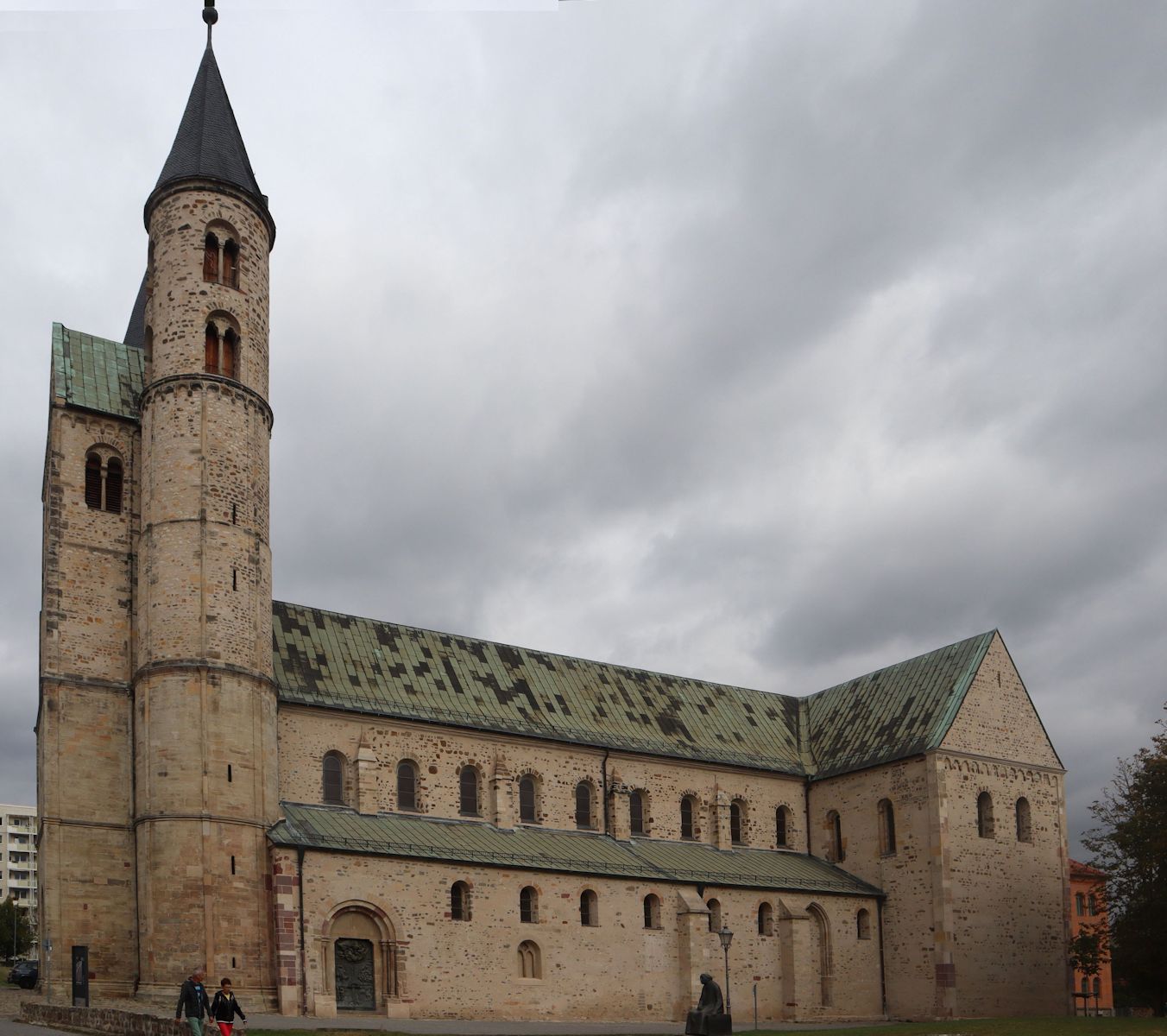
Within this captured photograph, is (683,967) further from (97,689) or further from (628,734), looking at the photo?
(97,689)

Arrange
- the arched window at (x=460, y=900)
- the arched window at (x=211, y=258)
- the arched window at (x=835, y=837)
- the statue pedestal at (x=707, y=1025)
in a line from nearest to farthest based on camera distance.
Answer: the statue pedestal at (x=707, y=1025) → the arched window at (x=460, y=900) → the arched window at (x=211, y=258) → the arched window at (x=835, y=837)

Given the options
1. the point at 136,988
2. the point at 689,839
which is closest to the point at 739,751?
the point at 689,839

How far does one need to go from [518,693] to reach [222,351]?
1667 cm

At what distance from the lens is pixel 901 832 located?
167 ft

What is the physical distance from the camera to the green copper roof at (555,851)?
40.4m

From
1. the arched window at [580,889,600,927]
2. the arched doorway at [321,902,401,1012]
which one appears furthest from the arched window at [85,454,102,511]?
the arched window at [580,889,600,927]

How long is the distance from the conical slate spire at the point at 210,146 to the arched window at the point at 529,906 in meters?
23.9

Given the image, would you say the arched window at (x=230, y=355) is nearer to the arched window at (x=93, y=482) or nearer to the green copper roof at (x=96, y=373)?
the green copper roof at (x=96, y=373)

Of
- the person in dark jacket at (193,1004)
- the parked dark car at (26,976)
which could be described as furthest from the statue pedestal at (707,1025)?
the parked dark car at (26,976)

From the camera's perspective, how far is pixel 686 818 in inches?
2060

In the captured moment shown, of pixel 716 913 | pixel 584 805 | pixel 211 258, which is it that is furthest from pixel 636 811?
pixel 211 258

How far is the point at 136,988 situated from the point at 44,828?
540 centimetres

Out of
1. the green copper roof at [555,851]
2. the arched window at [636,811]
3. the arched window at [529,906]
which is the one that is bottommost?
the arched window at [529,906]

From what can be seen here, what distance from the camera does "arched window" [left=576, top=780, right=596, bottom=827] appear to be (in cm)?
4925
